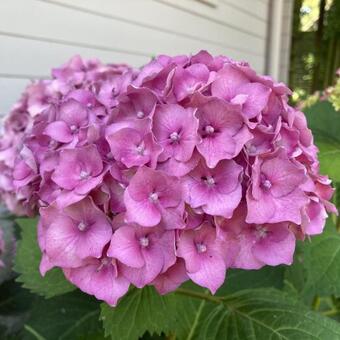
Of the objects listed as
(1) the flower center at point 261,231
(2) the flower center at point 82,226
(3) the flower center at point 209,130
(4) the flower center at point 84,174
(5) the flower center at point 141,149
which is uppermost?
(3) the flower center at point 209,130

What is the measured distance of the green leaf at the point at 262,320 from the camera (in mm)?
938

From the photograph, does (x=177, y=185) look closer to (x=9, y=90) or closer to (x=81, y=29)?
(x=9, y=90)

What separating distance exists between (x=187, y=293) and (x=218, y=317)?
7cm

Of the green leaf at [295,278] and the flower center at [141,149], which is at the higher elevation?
the flower center at [141,149]

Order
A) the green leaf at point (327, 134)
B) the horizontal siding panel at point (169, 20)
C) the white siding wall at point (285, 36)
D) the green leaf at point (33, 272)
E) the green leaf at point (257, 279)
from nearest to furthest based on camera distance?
the green leaf at point (33, 272) → the green leaf at point (327, 134) → the green leaf at point (257, 279) → the horizontal siding panel at point (169, 20) → the white siding wall at point (285, 36)

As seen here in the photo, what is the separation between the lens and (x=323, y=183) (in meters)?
0.92

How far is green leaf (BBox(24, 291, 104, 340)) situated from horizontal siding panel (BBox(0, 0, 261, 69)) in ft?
4.41

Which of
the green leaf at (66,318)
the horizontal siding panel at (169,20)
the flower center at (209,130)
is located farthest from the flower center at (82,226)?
the horizontal siding panel at (169,20)

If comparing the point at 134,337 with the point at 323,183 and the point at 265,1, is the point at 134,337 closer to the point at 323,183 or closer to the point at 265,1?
the point at 323,183

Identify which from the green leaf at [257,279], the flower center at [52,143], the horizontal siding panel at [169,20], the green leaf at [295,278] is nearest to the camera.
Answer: the flower center at [52,143]

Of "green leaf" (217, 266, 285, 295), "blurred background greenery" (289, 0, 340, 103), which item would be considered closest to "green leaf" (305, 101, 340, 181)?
"green leaf" (217, 266, 285, 295)

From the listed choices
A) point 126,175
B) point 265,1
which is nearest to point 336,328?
point 126,175

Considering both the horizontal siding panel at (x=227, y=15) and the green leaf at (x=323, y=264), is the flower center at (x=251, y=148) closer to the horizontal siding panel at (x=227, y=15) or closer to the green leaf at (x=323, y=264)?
the green leaf at (x=323, y=264)

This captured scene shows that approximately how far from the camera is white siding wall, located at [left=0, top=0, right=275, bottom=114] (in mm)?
2342
